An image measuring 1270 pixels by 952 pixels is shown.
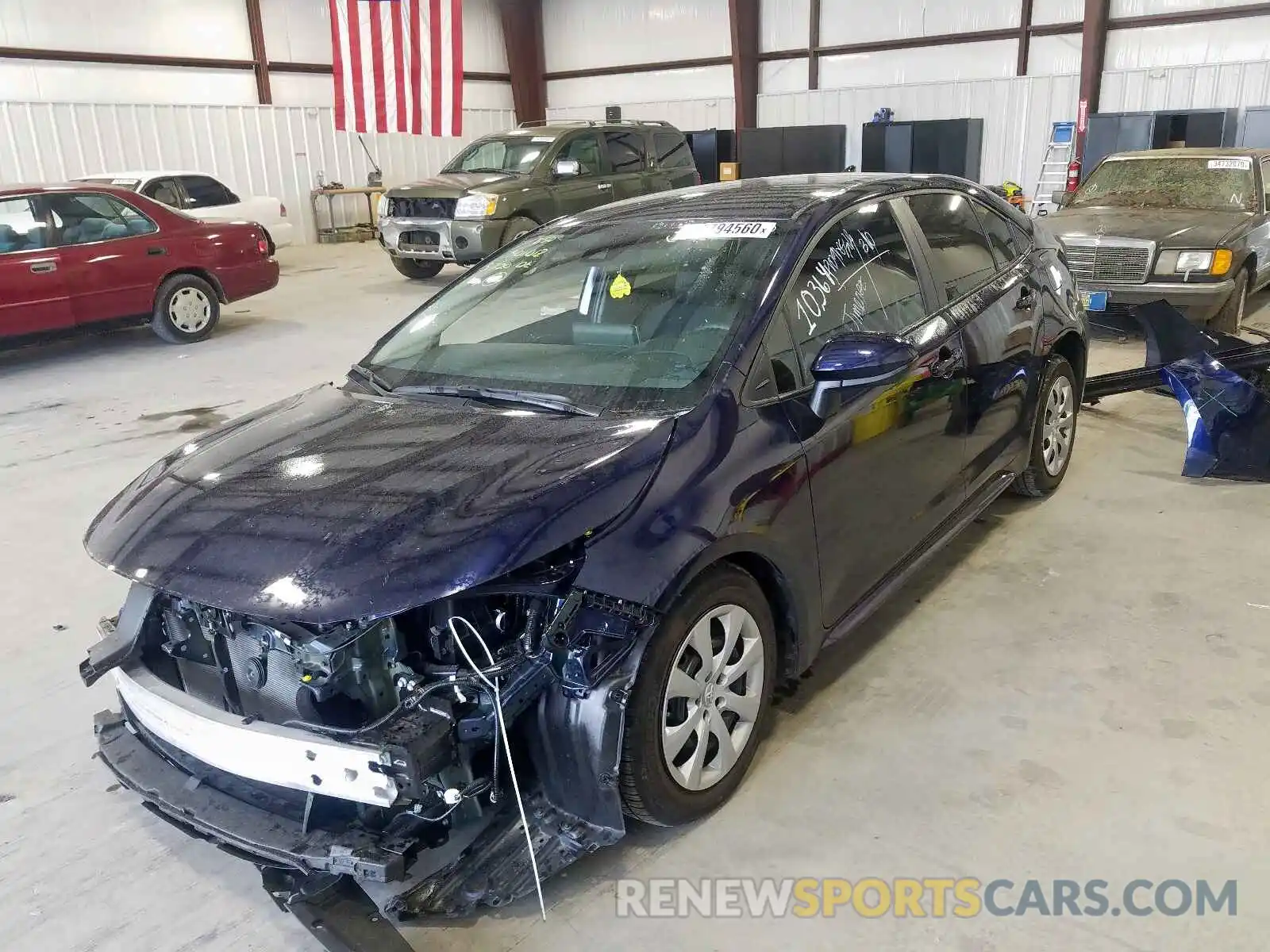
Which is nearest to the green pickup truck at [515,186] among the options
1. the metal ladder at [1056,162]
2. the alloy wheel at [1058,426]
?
the metal ladder at [1056,162]

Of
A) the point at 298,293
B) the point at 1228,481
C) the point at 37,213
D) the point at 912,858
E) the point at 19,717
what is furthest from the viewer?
the point at 298,293

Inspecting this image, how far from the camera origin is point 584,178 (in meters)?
11.5

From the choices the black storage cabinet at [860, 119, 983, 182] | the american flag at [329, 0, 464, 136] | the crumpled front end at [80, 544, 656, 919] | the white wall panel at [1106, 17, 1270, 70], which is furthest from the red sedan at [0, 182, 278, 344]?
the white wall panel at [1106, 17, 1270, 70]

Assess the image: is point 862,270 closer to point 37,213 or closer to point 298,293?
point 37,213

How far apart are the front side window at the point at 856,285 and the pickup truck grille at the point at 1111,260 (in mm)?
4408

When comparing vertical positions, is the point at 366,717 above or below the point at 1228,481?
above

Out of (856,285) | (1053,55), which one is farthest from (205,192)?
(1053,55)

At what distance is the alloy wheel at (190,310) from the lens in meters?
8.76

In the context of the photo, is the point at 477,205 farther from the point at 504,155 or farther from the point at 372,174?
the point at 372,174

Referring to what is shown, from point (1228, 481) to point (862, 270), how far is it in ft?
8.90

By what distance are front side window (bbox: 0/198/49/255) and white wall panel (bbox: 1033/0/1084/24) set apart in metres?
14.8

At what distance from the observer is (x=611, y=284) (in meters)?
3.06

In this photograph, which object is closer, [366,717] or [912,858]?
[366,717]

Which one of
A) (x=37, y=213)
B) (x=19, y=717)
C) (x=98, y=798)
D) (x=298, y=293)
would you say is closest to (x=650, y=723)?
(x=98, y=798)
